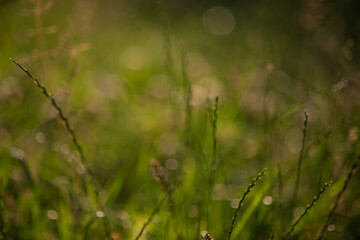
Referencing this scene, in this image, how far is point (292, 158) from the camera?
146 cm

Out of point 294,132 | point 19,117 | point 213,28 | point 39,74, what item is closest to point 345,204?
point 294,132

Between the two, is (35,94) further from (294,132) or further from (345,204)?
(345,204)

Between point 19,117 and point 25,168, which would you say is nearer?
point 25,168

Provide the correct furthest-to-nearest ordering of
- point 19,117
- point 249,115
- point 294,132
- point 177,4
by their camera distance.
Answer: point 177,4 < point 249,115 < point 294,132 < point 19,117

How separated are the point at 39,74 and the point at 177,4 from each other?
5467 mm

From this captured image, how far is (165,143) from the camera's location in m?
1.87

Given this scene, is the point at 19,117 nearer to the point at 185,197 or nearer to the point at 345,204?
the point at 185,197

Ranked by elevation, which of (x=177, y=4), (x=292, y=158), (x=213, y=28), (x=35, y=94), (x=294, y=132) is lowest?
(x=292, y=158)

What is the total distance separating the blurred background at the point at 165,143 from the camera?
116cm

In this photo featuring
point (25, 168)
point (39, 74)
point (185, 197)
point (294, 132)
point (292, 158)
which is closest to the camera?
point (25, 168)

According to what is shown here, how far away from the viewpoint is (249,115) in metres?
2.28

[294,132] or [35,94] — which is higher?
[294,132]

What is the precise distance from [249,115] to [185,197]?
3.93 ft

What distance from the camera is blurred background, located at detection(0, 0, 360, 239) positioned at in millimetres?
1160
